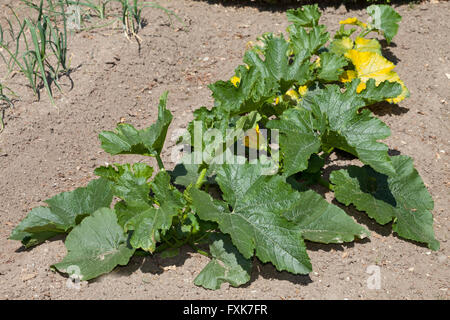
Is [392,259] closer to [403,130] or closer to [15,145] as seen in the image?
[403,130]

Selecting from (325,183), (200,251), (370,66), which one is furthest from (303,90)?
(200,251)

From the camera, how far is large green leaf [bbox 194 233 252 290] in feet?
8.93

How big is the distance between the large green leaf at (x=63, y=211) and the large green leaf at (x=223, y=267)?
694mm

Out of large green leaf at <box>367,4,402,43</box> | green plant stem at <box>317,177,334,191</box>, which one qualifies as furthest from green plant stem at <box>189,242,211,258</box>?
large green leaf at <box>367,4,402,43</box>

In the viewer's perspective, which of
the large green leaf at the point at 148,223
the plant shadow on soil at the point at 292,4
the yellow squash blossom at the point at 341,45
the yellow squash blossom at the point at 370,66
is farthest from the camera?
the plant shadow on soil at the point at 292,4

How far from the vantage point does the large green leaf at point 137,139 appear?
9.46 ft

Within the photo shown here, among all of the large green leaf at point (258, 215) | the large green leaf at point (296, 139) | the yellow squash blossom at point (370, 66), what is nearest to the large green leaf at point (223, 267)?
the large green leaf at point (258, 215)

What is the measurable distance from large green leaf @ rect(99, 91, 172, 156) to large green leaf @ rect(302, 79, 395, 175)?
0.90 metres

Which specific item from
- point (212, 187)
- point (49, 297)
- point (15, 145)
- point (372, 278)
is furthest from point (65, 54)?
point (372, 278)

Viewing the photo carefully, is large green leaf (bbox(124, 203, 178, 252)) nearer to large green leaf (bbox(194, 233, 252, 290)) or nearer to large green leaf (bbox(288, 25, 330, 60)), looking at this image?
large green leaf (bbox(194, 233, 252, 290))

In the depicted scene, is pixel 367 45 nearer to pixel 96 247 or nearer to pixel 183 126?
pixel 183 126

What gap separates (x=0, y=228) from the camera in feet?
10.5

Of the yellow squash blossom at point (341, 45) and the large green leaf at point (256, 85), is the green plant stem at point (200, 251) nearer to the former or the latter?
the large green leaf at point (256, 85)

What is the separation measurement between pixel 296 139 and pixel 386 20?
82.0 inches
